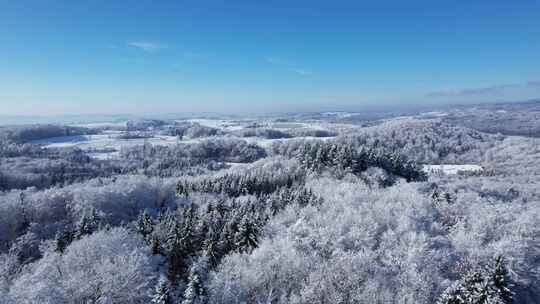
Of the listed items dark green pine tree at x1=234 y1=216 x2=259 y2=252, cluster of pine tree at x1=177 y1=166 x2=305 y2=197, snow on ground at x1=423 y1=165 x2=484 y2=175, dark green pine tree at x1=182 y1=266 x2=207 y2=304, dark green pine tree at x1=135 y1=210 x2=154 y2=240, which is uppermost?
dark green pine tree at x1=182 y1=266 x2=207 y2=304

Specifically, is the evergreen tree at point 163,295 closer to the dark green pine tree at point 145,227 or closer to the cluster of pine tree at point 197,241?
the cluster of pine tree at point 197,241

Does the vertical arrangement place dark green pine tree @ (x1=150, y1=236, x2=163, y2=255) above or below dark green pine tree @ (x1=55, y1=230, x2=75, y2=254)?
above

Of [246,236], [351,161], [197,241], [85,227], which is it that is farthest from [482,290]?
[351,161]

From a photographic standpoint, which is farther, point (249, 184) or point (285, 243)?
point (249, 184)

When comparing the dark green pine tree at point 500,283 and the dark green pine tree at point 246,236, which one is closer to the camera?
the dark green pine tree at point 500,283

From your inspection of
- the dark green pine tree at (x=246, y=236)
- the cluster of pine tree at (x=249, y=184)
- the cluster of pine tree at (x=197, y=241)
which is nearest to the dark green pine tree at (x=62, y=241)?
the cluster of pine tree at (x=197, y=241)

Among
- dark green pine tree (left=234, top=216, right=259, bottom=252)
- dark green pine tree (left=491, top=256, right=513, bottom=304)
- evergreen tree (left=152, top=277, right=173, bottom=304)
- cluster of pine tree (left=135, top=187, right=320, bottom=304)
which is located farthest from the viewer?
dark green pine tree (left=234, top=216, right=259, bottom=252)

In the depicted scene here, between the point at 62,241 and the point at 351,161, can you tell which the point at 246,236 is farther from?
the point at 351,161

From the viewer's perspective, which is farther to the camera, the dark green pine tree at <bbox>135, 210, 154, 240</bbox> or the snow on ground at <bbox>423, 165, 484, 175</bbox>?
the snow on ground at <bbox>423, 165, 484, 175</bbox>

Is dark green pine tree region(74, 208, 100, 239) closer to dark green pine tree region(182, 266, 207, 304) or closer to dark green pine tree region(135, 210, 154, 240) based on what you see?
dark green pine tree region(135, 210, 154, 240)

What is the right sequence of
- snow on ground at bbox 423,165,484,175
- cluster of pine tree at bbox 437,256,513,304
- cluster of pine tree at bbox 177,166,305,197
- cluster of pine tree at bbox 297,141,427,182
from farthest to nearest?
snow on ground at bbox 423,165,484,175 → cluster of pine tree at bbox 177,166,305,197 → cluster of pine tree at bbox 297,141,427,182 → cluster of pine tree at bbox 437,256,513,304

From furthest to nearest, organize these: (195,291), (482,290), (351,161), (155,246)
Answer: (351,161)
(155,246)
(482,290)
(195,291)

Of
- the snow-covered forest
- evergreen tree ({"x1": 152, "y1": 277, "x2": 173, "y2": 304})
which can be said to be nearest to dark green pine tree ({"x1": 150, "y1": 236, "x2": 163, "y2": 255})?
the snow-covered forest
